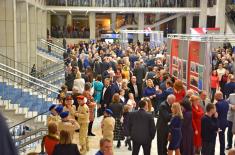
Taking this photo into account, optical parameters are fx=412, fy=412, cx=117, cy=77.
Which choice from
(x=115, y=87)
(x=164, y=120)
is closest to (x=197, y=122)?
(x=164, y=120)

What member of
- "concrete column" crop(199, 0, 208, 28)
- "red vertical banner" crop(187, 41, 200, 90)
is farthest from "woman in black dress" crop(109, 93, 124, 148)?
"concrete column" crop(199, 0, 208, 28)

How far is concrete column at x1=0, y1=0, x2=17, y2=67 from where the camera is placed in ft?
64.4

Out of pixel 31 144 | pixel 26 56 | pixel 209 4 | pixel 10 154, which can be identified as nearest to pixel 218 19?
pixel 209 4

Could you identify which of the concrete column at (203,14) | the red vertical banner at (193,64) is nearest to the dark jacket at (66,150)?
the red vertical banner at (193,64)

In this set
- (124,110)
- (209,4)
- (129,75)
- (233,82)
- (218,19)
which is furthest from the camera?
(209,4)

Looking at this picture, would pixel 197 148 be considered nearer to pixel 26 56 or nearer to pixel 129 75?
pixel 129 75

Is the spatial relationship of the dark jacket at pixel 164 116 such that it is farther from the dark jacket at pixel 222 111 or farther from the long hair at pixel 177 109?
the dark jacket at pixel 222 111

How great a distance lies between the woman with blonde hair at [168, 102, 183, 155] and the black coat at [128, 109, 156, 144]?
40 centimetres

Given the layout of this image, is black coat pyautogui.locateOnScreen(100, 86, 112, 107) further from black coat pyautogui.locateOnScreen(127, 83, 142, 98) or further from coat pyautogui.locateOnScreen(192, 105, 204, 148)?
coat pyautogui.locateOnScreen(192, 105, 204, 148)

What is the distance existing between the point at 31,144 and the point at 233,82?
710 cm

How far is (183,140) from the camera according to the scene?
8.91 meters

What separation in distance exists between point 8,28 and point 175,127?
1364 cm

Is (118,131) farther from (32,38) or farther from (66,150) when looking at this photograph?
(32,38)

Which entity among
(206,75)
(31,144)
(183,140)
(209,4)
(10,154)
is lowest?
(31,144)
